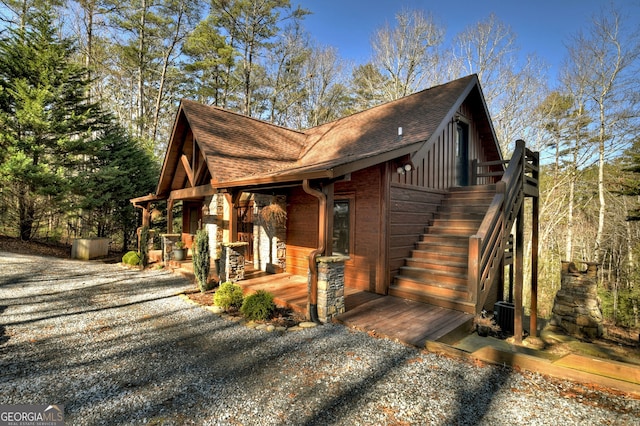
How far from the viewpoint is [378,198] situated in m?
6.79

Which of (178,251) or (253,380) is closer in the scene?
(253,380)

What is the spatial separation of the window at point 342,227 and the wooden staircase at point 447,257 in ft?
4.70

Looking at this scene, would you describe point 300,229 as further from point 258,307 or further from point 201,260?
point 258,307

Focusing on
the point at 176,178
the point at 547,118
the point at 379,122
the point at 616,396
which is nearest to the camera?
the point at 616,396

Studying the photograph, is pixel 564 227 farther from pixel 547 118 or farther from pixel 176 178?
pixel 176 178

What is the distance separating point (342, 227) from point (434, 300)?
2.74 m

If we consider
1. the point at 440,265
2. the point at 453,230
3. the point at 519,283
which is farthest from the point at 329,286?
the point at 519,283

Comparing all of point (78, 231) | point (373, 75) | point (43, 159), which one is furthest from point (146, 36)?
point (373, 75)

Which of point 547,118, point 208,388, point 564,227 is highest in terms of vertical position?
point 547,118

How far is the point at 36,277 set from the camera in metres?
8.41

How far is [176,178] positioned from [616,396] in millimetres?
12082

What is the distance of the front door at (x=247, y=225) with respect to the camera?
10.0 m

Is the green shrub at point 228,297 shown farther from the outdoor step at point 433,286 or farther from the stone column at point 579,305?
the stone column at point 579,305

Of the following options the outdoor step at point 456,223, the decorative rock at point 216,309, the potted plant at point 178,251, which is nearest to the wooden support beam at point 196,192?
the potted plant at point 178,251
